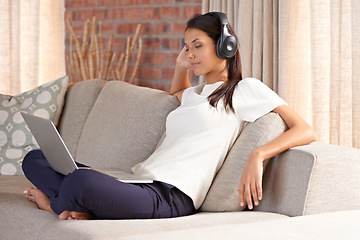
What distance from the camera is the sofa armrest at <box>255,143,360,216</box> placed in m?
1.85

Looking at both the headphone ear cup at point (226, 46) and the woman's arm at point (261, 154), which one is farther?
the headphone ear cup at point (226, 46)

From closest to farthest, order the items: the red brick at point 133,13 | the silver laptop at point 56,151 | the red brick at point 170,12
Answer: the silver laptop at point 56,151, the red brick at point 170,12, the red brick at point 133,13

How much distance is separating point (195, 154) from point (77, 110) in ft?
3.80

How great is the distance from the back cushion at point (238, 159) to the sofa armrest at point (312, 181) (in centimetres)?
8

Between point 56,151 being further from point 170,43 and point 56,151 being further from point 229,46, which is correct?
point 170,43

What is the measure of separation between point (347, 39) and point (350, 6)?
0.14 meters

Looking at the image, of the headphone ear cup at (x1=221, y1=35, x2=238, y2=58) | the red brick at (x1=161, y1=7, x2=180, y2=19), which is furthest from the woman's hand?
the red brick at (x1=161, y1=7, x2=180, y2=19)

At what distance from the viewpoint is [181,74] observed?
8.52ft

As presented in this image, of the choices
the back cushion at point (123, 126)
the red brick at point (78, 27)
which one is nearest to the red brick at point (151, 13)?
the red brick at point (78, 27)

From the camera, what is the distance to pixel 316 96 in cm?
275

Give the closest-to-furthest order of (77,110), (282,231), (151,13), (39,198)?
1. (282,231)
2. (39,198)
3. (77,110)
4. (151,13)

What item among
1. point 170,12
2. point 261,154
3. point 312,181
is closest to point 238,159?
point 261,154

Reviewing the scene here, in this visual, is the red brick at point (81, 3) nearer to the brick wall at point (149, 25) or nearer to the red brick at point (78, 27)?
the brick wall at point (149, 25)

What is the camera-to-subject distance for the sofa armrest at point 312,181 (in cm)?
185
